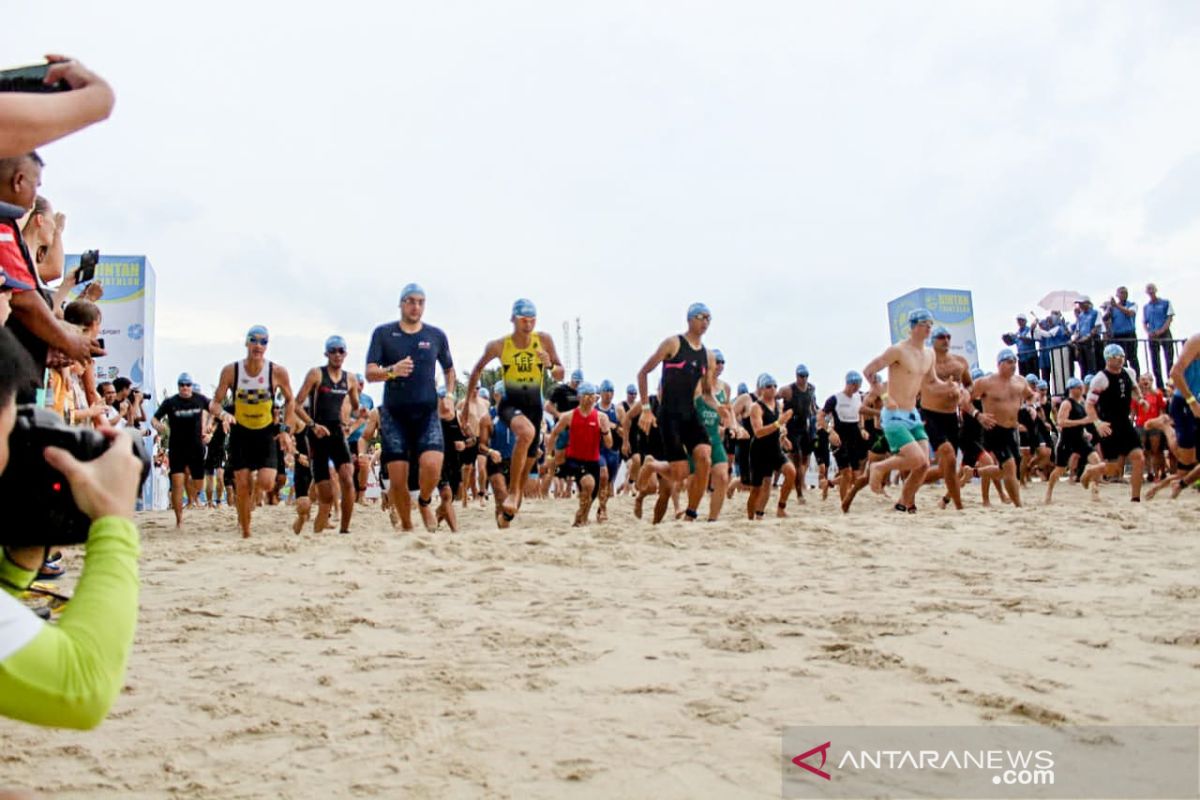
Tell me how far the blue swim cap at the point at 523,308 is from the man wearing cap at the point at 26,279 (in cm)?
519

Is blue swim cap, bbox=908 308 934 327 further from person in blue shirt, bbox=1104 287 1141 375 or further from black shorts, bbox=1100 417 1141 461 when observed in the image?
person in blue shirt, bbox=1104 287 1141 375

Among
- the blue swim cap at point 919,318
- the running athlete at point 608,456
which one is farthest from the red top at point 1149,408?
the running athlete at point 608,456

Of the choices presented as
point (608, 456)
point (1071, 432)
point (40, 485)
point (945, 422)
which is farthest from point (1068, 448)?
point (40, 485)

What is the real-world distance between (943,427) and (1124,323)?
1038 centimetres

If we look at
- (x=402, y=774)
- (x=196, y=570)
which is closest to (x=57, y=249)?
(x=196, y=570)

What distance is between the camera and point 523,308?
8766 millimetres

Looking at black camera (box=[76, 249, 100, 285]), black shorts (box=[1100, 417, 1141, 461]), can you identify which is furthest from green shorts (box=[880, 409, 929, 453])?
black camera (box=[76, 249, 100, 285])

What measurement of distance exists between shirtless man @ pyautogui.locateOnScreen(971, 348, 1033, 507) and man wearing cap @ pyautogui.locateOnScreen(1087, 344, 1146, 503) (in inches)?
39.5

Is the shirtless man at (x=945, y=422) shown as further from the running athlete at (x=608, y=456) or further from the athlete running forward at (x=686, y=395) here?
the running athlete at (x=608, y=456)

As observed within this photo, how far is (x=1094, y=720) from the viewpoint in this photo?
2.73 m

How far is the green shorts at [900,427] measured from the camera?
932cm

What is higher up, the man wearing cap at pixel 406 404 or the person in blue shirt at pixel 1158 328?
the person in blue shirt at pixel 1158 328

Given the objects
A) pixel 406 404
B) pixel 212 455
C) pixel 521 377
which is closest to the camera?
pixel 406 404

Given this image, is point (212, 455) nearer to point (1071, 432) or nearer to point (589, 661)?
point (1071, 432)
